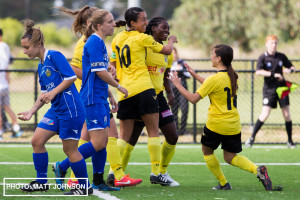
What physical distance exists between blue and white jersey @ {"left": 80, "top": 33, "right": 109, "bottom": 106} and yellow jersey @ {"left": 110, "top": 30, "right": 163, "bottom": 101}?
568mm

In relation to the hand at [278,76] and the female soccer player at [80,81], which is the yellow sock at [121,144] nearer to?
the female soccer player at [80,81]

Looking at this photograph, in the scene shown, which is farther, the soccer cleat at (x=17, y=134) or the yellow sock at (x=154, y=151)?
the soccer cleat at (x=17, y=134)

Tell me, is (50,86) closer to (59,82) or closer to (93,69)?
(59,82)

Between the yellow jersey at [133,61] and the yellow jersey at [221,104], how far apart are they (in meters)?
0.70

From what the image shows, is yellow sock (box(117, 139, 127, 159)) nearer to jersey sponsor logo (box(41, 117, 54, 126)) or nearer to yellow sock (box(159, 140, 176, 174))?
yellow sock (box(159, 140, 176, 174))

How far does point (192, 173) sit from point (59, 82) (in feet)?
10.1

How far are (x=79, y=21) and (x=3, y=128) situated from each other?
24.3ft

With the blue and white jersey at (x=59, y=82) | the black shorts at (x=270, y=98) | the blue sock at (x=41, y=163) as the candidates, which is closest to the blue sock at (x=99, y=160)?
the blue sock at (x=41, y=163)

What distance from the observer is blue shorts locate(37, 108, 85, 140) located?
20.2 feet

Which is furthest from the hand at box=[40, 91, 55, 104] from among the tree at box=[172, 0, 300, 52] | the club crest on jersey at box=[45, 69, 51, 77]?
the tree at box=[172, 0, 300, 52]

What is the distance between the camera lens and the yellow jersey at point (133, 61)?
23.2ft

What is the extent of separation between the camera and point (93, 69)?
6.44 metres

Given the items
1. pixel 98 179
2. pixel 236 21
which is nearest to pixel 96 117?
pixel 98 179

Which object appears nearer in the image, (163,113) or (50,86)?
(50,86)
